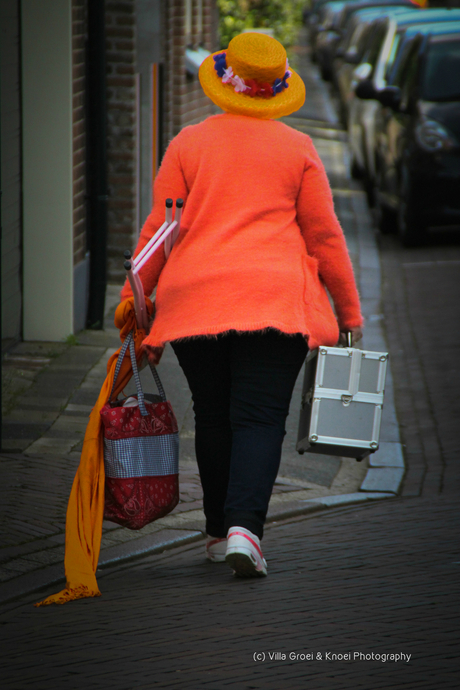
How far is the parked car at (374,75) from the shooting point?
44.3ft

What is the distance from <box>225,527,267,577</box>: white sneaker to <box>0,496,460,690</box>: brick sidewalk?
103 mm

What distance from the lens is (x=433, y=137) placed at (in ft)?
36.0

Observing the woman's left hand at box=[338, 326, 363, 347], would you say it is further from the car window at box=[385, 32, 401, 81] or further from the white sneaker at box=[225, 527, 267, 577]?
the car window at box=[385, 32, 401, 81]

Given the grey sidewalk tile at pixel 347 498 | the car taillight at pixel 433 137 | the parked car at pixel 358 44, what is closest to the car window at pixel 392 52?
the parked car at pixel 358 44

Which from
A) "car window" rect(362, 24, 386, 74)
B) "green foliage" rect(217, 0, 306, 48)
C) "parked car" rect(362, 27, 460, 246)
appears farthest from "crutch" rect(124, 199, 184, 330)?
"green foliage" rect(217, 0, 306, 48)

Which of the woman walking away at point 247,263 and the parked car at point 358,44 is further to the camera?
the parked car at point 358,44

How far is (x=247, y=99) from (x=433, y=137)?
24.9 ft

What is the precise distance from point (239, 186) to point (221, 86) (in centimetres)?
39

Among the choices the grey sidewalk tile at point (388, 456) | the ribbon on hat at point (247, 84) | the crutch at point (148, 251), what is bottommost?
the grey sidewalk tile at point (388, 456)

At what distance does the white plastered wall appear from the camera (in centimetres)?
748

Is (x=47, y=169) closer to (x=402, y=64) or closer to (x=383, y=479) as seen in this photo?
(x=383, y=479)

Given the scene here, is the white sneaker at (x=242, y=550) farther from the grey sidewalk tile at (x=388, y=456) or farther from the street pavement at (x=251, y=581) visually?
the grey sidewalk tile at (x=388, y=456)

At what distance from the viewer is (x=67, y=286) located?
775cm

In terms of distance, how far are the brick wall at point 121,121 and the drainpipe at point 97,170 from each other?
1108 millimetres
